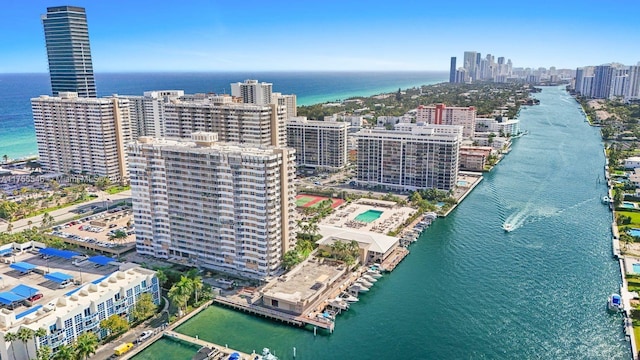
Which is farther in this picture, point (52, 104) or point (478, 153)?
point (478, 153)

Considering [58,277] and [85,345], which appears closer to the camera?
[85,345]

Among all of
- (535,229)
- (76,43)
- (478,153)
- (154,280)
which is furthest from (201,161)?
(76,43)

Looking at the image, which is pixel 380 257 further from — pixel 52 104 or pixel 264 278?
pixel 52 104

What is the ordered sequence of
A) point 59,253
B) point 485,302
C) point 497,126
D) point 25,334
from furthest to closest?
point 497,126 → point 59,253 → point 485,302 → point 25,334

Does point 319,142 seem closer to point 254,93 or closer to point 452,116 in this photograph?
point 254,93

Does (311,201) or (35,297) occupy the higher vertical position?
(35,297)

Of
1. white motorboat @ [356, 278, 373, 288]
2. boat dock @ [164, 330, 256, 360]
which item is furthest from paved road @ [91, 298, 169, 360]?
white motorboat @ [356, 278, 373, 288]

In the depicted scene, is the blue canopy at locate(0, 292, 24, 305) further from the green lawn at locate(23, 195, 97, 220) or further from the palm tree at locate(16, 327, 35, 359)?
the green lawn at locate(23, 195, 97, 220)

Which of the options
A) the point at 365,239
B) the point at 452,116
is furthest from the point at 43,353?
the point at 452,116
